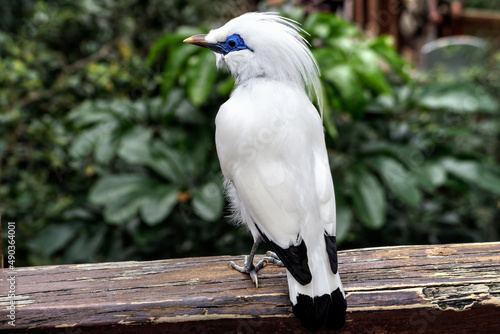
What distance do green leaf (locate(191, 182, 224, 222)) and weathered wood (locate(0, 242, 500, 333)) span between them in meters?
1.08

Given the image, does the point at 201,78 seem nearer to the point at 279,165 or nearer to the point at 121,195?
the point at 121,195

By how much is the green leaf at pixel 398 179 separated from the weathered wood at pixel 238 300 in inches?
51.6

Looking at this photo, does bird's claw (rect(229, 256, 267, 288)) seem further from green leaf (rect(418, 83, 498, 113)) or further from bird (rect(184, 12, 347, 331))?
green leaf (rect(418, 83, 498, 113))

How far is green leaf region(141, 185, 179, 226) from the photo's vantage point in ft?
7.95

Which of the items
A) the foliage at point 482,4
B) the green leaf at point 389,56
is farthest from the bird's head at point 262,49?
the foliage at point 482,4

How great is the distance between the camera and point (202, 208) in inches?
97.3

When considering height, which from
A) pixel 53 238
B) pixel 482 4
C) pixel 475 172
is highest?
pixel 475 172

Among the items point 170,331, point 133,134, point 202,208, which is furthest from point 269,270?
point 133,134

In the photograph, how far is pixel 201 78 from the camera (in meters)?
2.47

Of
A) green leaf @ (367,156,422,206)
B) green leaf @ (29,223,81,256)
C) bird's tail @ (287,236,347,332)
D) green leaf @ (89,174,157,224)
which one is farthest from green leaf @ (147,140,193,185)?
bird's tail @ (287,236,347,332)

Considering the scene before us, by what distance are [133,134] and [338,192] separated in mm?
1157

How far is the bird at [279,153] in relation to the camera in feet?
4.24

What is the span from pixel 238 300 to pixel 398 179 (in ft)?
5.58

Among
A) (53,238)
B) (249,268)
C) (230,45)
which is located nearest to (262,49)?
(230,45)
